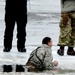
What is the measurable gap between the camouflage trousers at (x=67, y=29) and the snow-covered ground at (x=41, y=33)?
0.28 metres

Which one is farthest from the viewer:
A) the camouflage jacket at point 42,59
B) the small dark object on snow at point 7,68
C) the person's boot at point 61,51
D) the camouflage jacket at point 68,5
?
the person's boot at point 61,51

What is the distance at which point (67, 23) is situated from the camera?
31.4ft

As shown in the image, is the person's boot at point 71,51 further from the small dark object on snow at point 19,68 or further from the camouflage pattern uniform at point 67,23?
the small dark object on snow at point 19,68

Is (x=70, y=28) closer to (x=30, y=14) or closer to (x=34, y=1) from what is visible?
(x=30, y=14)

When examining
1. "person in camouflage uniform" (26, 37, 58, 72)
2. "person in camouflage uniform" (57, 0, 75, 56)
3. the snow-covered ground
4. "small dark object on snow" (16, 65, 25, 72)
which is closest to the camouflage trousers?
"person in camouflage uniform" (57, 0, 75, 56)

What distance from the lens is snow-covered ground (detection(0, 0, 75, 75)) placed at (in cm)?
878

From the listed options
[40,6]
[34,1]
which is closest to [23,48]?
[40,6]

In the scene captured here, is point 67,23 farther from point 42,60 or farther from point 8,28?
point 42,60

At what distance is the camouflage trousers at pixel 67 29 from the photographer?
9547mm

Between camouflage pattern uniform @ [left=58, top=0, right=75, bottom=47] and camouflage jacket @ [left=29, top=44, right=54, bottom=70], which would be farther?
camouflage pattern uniform @ [left=58, top=0, right=75, bottom=47]

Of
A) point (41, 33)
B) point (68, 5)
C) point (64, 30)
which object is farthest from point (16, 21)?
point (41, 33)

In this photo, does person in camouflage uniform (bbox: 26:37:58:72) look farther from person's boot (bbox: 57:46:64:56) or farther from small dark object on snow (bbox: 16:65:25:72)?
person's boot (bbox: 57:46:64:56)

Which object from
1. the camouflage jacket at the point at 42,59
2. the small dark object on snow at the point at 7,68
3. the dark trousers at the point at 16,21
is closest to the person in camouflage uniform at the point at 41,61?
the camouflage jacket at the point at 42,59

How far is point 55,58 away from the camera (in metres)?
9.38
